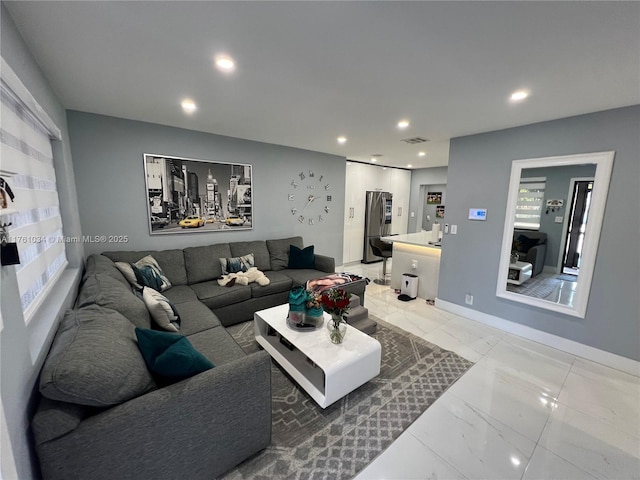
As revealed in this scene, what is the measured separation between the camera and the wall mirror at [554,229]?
2484 mm

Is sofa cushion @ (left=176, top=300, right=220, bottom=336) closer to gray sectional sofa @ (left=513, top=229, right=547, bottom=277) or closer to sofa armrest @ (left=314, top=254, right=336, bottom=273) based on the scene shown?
sofa armrest @ (left=314, top=254, right=336, bottom=273)

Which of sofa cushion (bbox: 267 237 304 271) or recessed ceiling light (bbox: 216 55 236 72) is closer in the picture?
recessed ceiling light (bbox: 216 55 236 72)

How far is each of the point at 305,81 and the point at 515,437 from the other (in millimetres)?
2926

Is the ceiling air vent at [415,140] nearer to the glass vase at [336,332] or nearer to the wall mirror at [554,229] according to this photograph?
the wall mirror at [554,229]

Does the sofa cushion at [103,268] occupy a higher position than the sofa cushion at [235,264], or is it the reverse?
the sofa cushion at [103,268]

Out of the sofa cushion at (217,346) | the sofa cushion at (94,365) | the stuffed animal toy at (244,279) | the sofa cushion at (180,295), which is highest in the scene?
the sofa cushion at (94,365)

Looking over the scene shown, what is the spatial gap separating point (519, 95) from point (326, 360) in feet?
8.57

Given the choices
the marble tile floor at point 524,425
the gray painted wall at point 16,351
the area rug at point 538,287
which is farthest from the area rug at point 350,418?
the area rug at point 538,287

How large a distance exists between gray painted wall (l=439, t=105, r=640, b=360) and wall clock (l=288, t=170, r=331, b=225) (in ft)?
7.44

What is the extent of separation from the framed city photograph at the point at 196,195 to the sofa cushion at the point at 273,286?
987 mm

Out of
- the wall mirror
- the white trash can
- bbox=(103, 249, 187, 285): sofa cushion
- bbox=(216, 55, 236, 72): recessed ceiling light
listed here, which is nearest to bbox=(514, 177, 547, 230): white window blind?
the wall mirror

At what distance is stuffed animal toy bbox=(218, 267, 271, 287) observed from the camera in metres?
3.15

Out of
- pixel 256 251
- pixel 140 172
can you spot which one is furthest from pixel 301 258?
pixel 140 172

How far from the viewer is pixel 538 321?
113 inches
